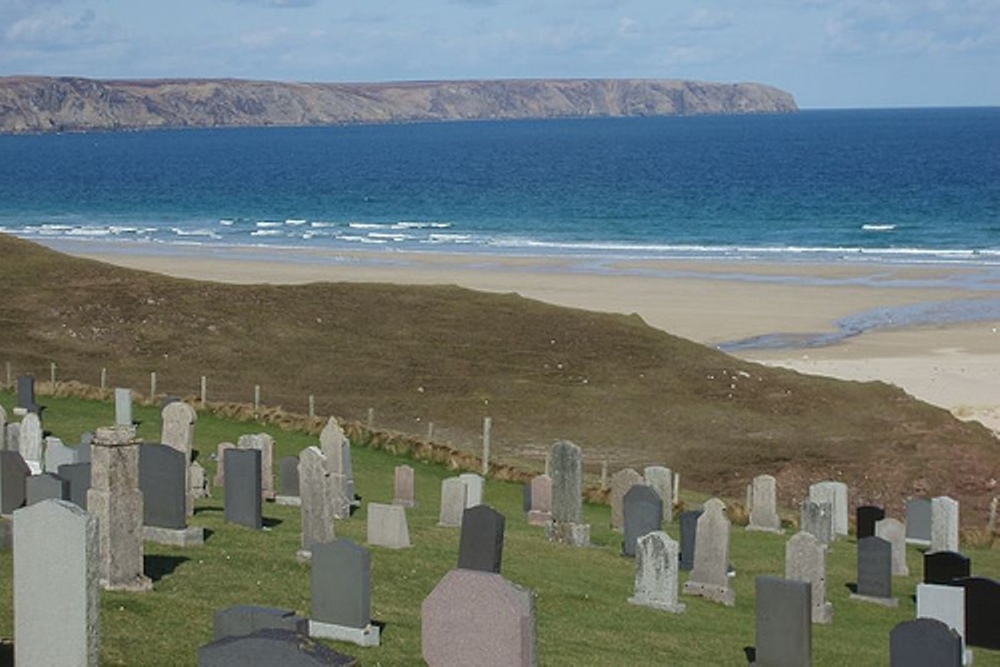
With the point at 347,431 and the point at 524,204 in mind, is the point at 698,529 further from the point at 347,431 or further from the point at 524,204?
the point at 524,204

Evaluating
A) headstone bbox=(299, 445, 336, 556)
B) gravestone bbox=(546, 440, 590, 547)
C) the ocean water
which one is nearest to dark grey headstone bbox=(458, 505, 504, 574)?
headstone bbox=(299, 445, 336, 556)

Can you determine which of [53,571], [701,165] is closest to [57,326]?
[53,571]

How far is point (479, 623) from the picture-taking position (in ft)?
37.8

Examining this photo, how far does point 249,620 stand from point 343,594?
2063 mm

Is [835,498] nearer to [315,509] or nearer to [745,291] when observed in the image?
[315,509]

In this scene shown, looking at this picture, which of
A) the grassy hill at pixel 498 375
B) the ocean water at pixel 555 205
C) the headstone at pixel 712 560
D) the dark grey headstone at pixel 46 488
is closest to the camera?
the dark grey headstone at pixel 46 488

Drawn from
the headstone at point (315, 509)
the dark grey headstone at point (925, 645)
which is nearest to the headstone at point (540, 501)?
the headstone at point (315, 509)

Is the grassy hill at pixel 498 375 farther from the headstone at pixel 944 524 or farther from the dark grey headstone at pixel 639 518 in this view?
the dark grey headstone at pixel 639 518

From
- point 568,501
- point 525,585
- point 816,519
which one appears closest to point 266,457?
point 568,501

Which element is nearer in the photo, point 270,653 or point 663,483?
point 270,653

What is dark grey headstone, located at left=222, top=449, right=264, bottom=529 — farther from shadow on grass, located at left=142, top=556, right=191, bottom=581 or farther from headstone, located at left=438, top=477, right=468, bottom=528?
headstone, located at left=438, top=477, right=468, bottom=528

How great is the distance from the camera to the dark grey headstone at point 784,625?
14867 mm

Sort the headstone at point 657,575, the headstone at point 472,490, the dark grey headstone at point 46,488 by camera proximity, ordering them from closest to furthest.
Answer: the dark grey headstone at point 46,488
the headstone at point 657,575
the headstone at point 472,490

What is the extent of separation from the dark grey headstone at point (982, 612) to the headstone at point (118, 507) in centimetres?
765
